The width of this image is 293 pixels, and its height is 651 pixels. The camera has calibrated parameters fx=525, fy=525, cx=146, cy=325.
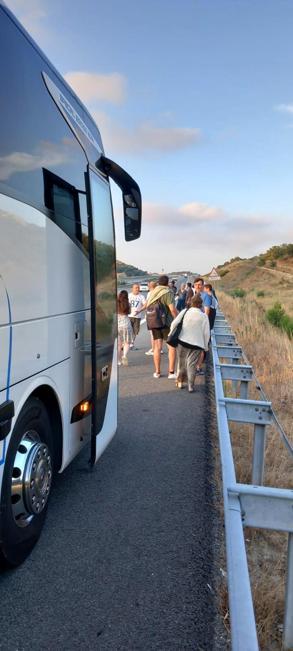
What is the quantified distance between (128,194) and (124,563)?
3.57 meters

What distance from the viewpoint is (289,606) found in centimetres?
247

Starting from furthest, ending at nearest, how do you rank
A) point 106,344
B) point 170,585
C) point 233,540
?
point 106,344, point 170,585, point 233,540

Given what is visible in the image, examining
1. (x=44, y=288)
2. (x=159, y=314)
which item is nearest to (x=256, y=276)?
(x=159, y=314)

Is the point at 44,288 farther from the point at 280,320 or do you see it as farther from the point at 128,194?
the point at 280,320

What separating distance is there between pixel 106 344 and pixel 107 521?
1.58m

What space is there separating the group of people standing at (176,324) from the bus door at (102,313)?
138 inches

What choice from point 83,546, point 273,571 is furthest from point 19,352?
point 273,571

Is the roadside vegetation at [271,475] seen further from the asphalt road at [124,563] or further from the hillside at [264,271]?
the hillside at [264,271]

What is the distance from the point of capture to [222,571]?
345 centimetres

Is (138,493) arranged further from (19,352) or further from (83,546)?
(19,352)

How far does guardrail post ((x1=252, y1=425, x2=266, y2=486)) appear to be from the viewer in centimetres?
428

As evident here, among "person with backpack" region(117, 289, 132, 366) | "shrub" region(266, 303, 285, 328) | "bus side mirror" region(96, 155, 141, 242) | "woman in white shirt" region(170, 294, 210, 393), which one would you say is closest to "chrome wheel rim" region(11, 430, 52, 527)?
"bus side mirror" region(96, 155, 141, 242)

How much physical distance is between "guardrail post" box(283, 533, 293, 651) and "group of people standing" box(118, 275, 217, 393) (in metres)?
6.30

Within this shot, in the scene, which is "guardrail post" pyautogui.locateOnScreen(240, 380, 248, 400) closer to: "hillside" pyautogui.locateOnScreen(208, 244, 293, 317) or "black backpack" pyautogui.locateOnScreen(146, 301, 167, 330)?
"black backpack" pyautogui.locateOnScreen(146, 301, 167, 330)
